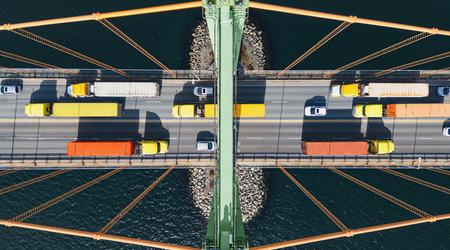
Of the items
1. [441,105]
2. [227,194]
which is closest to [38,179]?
[227,194]

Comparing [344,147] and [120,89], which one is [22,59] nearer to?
[120,89]

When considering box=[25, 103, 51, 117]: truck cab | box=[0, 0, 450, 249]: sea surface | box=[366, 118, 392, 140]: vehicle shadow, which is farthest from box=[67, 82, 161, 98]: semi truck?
box=[366, 118, 392, 140]: vehicle shadow

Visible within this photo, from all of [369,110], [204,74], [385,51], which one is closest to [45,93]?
[204,74]

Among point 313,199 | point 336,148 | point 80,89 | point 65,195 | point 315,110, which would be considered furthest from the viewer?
point 65,195

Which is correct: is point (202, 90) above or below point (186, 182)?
above

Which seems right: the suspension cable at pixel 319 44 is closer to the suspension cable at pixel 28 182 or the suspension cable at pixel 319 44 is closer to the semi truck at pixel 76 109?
the semi truck at pixel 76 109

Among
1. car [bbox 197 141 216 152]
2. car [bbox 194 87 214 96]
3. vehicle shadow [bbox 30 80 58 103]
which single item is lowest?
car [bbox 197 141 216 152]

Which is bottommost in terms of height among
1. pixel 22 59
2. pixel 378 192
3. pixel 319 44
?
pixel 378 192

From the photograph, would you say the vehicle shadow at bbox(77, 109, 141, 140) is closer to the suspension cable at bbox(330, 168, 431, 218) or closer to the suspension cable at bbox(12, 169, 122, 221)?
the suspension cable at bbox(12, 169, 122, 221)
